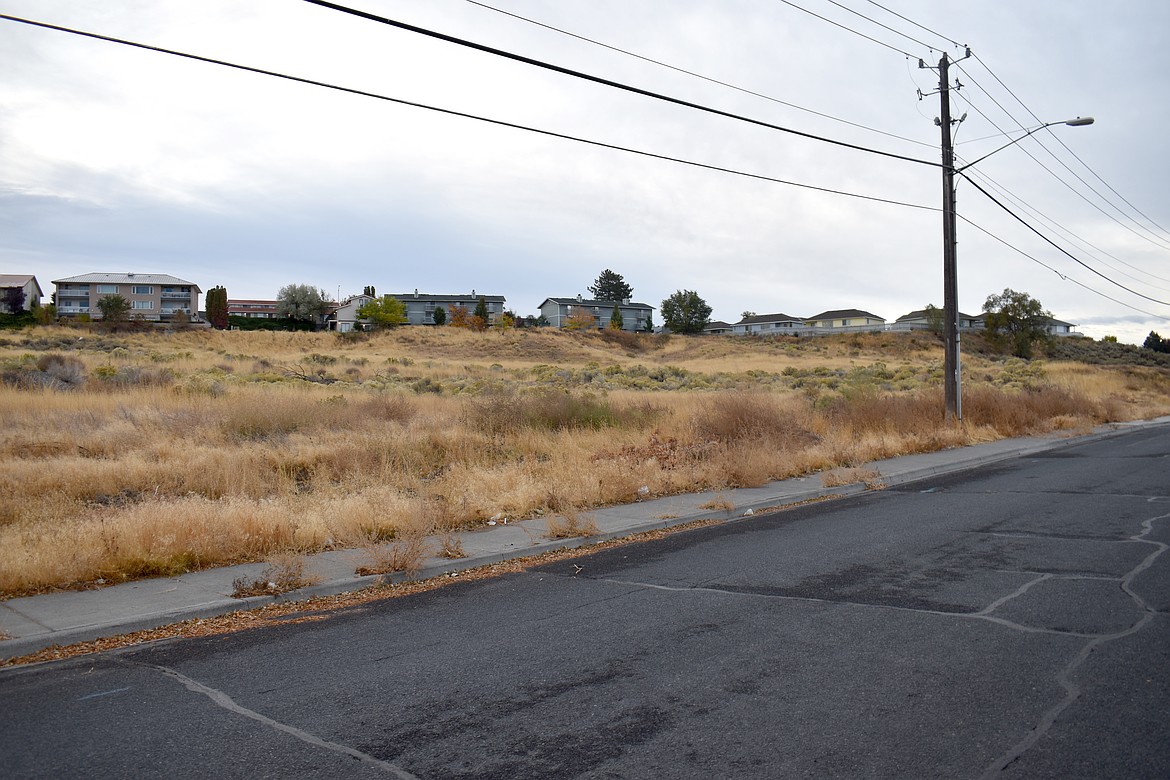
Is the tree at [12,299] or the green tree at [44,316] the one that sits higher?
the tree at [12,299]

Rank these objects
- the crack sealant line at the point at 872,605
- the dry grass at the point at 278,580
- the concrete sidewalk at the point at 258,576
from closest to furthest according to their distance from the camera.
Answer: the crack sealant line at the point at 872,605, the concrete sidewalk at the point at 258,576, the dry grass at the point at 278,580

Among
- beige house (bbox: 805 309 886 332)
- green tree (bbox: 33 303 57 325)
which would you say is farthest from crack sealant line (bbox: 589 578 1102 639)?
beige house (bbox: 805 309 886 332)

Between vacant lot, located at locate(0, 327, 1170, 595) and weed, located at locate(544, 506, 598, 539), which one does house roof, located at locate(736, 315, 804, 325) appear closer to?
vacant lot, located at locate(0, 327, 1170, 595)

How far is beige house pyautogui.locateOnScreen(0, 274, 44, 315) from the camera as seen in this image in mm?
110750

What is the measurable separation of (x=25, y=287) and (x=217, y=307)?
37329 millimetres

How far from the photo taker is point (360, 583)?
8508mm

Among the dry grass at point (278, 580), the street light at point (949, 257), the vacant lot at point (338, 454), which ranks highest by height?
the street light at point (949, 257)

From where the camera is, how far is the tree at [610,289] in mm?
162375

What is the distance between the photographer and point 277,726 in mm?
4965

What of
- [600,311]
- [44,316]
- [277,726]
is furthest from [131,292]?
[277,726]

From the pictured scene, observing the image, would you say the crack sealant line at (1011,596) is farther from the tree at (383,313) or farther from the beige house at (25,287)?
the beige house at (25,287)

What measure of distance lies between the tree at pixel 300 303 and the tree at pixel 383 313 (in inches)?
522

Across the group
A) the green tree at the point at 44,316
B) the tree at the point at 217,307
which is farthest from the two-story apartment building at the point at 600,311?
the green tree at the point at 44,316

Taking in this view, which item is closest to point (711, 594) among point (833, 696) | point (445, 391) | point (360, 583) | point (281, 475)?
point (833, 696)
